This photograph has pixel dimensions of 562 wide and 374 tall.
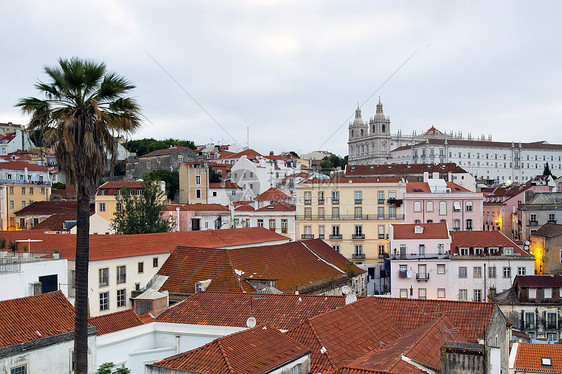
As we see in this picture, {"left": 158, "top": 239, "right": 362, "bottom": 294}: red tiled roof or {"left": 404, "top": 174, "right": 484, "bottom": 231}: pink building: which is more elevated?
{"left": 404, "top": 174, "right": 484, "bottom": 231}: pink building

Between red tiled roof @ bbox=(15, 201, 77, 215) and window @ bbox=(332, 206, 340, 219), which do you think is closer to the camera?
window @ bbox=(332, 206, 340, 219)

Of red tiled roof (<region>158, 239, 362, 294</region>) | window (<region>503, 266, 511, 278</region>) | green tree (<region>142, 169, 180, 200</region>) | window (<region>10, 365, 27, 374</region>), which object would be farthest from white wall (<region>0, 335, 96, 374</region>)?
green tree (<region>142, 169, 180, 200</region>)

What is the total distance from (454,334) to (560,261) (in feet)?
110

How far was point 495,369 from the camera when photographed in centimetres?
1344

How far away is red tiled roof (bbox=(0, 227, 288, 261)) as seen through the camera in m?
30.7

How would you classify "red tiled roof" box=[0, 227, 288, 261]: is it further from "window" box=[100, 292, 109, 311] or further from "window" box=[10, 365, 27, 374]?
"window" box=[10, 365, 27, 374]

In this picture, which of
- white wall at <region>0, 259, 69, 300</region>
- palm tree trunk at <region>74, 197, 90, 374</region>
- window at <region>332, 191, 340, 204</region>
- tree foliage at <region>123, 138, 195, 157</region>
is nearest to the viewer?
palm tree trunk at <region>74, 197, 90, 374</region>

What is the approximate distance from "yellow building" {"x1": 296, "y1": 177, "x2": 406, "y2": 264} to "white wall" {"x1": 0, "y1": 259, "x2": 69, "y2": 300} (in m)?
32.1

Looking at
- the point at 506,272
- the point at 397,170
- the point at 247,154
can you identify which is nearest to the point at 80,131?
the point at 506,272

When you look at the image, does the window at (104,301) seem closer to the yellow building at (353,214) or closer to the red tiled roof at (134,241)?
the red tiled roof at (134,241)

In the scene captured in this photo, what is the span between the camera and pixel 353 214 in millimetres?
54000

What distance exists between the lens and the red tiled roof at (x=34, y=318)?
628 inches

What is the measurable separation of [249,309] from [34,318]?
794 centimetres

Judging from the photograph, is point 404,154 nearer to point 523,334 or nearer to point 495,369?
point 523,334
